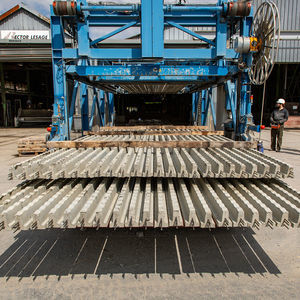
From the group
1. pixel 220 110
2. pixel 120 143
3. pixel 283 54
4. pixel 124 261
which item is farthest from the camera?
pixel 283 54

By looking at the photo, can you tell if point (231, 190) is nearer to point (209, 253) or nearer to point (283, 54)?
point (209, 253)

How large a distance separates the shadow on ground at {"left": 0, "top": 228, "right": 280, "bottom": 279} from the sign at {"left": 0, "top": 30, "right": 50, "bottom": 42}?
17486mm

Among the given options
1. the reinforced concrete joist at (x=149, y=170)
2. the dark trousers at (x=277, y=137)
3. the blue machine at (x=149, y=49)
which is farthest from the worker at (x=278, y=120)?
the reinforced concrete joist at (x=149, y=170)

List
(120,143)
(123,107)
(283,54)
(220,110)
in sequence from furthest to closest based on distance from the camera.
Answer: (123,107) → (283,54) → (220,110) → (120,143)

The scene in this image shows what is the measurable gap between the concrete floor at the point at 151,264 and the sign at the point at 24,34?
17.5 m

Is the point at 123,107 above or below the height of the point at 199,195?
above

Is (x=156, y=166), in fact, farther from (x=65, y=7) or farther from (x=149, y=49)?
(x=65, y=7)

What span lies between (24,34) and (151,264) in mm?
19225

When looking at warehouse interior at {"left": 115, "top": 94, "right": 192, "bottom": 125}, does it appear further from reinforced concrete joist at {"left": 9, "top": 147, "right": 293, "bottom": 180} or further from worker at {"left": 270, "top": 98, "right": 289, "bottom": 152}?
reinforced concrete joist at {"left": 9, "top": 147, "right": 293, "bottom": 180}

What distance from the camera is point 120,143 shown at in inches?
152

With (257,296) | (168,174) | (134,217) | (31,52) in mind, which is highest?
(31,52)

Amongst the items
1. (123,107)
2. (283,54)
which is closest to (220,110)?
(283,54)

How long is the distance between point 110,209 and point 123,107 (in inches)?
925

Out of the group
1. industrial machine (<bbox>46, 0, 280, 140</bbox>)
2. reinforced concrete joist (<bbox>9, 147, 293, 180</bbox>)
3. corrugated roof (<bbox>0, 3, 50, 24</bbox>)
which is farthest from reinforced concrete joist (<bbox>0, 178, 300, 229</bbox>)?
corrugated roof (<bbox>0, 3, 50, 24</bbox>)
